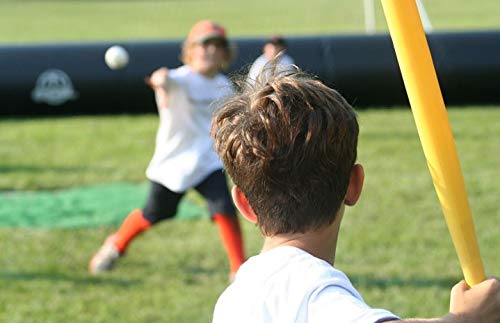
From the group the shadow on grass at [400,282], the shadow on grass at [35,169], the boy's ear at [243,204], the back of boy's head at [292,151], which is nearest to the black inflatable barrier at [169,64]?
the shadow on grass at [35,169]

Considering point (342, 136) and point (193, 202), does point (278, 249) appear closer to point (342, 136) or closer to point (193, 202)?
point (342, 136)

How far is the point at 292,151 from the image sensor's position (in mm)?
2191

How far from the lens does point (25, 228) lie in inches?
318

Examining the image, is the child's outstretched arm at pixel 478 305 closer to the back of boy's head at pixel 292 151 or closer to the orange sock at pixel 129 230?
the back of boy's head at pixel 292 151

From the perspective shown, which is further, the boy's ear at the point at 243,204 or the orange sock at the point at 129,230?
the orange sock at the point at 129,230

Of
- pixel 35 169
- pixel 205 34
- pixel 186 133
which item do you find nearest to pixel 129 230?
pixel 186 133

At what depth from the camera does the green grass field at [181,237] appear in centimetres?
623

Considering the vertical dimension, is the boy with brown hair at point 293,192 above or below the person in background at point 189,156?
above

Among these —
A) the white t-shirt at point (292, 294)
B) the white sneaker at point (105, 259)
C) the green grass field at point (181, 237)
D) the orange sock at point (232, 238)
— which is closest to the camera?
the white t-shirt at point (292, 294)

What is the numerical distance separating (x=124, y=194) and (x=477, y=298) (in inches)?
291

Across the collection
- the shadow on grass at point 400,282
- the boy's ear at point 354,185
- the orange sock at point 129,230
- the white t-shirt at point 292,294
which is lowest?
the shadow on grass at point 400,282

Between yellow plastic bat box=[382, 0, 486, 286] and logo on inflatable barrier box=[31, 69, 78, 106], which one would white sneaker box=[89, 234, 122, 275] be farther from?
logo on inflatable barrier box=[31, 69, 78, 106]

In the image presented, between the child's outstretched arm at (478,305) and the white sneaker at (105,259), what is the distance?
496 cm

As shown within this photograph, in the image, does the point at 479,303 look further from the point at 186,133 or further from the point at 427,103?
the point at 186,133
